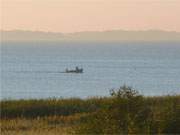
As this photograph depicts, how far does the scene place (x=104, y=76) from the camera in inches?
3836

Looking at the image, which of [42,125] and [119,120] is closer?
[119,120]

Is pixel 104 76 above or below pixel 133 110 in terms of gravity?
above

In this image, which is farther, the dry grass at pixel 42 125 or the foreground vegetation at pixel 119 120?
the dry grass at pixel 42 125

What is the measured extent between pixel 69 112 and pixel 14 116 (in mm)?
2280

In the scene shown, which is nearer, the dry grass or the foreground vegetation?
the foreground vegetation

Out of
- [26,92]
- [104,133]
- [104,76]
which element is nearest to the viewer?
[104,133]

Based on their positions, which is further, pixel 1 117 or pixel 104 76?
pixel 104 76

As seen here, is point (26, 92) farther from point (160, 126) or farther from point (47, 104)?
point (160, 126)

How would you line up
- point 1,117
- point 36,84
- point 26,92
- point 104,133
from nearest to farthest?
point 104,133, point 1,117, point 26,92, point 36,84

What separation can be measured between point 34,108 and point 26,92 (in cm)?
4285

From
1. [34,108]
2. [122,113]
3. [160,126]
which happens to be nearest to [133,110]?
[122,113]

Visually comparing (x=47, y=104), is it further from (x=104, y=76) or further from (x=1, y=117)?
(x=104, y=76)

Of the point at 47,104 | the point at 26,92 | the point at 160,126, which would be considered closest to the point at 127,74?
the point at 26,92

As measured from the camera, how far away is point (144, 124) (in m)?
14.6
